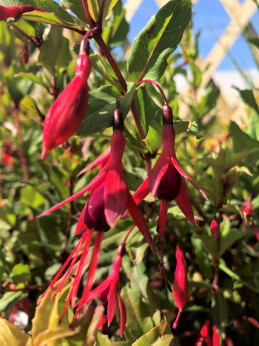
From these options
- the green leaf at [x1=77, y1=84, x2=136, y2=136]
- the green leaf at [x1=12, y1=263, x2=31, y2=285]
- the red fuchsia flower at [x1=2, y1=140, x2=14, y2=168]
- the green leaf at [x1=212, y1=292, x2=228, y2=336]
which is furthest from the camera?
the red fuchsia flower at [x1=2, y1=140, x2=14, y2=168]

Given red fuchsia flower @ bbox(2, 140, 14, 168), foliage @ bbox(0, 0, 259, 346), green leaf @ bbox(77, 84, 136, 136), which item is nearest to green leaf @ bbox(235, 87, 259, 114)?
foliage @ bbox(0, 0, 259, 346)

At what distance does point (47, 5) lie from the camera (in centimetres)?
45

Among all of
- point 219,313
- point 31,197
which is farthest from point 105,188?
point 31,197

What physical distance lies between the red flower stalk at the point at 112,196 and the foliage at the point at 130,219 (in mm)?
52

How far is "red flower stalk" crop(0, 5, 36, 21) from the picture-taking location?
15.6 inches

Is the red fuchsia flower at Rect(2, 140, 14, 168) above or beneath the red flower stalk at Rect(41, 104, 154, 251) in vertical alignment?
beneath

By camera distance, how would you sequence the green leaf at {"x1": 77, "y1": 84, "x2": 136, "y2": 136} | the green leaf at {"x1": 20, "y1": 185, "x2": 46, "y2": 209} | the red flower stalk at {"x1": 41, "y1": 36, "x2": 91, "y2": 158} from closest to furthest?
the red flower stalk at {"x1": 41, "y1": 36, "x2": 91, "y2": 158} → the green leaf at {"x1": 77, "y1": 84, "x2": 136, "y2": 136} → the green leaf at {"x1": 20, "y1": 185, "x2": 46, "y2": 209}

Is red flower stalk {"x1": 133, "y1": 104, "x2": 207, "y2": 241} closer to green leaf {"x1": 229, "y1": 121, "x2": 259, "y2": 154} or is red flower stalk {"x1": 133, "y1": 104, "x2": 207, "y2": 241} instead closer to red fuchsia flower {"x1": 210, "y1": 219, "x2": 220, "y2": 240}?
red fuchsia flower {"x1": 210, "y1": 219, "x2": 220, "y2": 240}

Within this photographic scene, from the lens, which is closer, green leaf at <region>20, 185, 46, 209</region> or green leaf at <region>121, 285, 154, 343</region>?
green leaf at <region>121, 285, 154, 343</region>

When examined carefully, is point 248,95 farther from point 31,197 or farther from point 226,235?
point 31,197

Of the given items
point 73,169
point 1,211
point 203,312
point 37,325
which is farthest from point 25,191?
point 37,325

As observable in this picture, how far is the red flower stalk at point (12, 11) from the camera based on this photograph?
396mm

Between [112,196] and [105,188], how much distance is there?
0.05ft

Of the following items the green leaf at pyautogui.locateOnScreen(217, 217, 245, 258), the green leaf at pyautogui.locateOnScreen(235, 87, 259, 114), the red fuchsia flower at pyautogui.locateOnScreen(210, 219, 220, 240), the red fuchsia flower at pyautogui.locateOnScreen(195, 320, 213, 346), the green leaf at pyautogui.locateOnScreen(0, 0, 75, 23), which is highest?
the green leaf at pyautogui.locateOnScreen(0, 0, 75, 23)
